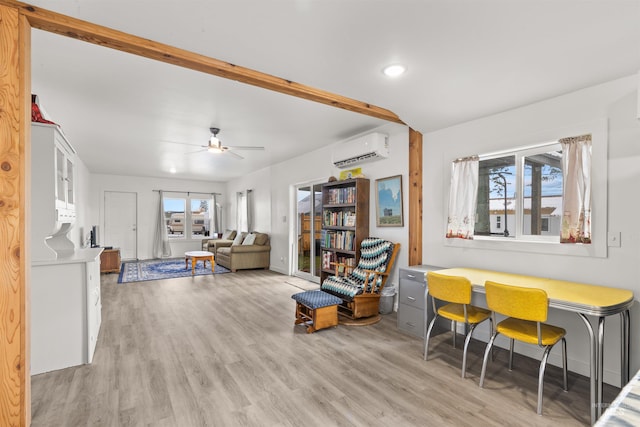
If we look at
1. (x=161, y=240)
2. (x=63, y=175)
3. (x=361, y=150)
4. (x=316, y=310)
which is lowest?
(x=316, y=310)

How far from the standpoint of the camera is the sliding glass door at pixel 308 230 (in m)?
6.03

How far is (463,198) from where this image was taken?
132 inches

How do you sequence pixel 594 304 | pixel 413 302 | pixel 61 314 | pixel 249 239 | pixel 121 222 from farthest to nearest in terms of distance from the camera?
pixel 121 222
pixel 249 239
pixel 413 302
pixel 61 314
pixel 594 304

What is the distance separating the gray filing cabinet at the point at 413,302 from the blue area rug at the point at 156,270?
479cm

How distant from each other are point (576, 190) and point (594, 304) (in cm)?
107

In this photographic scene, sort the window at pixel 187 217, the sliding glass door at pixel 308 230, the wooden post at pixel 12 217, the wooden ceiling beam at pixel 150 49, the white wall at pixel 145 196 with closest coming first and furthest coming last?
the wooden post at pixel 12 217, the wooden ceiling beam at pixel 150 49, the sliding glass door at pixel 308 230, the white wall at pixel 145 196, the window at pixel 187 217

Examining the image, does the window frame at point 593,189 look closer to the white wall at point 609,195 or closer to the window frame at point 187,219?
the white wall at point 609,195

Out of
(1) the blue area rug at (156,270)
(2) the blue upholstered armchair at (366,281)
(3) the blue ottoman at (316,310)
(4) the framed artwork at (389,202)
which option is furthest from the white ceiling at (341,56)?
(1) the blue area rug at (156,270)

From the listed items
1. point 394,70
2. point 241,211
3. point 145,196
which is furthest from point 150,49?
point 145,196

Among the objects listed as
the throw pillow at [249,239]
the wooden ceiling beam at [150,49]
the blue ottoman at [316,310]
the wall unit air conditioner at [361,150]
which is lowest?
the blue ottoman at [316,310]

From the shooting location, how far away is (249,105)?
11.4 feet

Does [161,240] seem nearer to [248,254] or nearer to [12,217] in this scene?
[248,254]

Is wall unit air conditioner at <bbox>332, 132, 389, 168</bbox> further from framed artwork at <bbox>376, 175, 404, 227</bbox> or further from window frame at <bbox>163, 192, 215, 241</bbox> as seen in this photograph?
window frame at <bbox>163, 192, 215, 241</bbox>

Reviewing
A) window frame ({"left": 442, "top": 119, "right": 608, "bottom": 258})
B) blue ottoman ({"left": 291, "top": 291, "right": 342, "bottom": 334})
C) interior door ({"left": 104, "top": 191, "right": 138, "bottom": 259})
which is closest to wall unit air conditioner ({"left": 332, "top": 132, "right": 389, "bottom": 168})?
window frame ({"left": 442, "top": 119, "right": 608, "bottom": 258})
